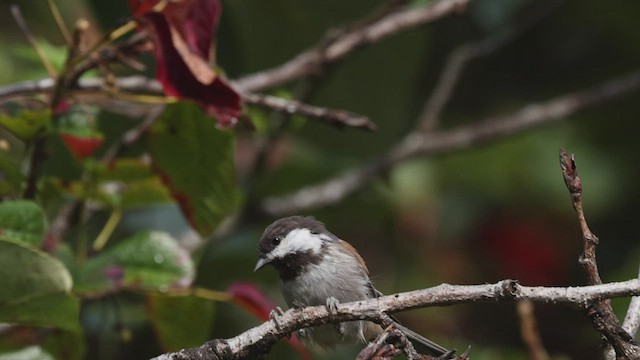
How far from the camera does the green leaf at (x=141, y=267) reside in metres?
3.05

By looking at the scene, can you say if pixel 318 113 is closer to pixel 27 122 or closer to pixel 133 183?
pixel 133 183

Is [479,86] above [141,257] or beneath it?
above

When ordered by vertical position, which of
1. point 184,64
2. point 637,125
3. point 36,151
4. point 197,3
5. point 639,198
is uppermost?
point 637,125

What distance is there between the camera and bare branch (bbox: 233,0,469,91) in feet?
13.5

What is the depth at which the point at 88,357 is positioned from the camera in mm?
4254

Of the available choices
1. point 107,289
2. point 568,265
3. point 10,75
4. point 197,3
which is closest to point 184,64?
point 197,3

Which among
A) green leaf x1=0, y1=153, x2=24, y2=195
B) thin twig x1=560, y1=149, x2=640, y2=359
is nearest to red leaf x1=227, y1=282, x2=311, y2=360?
green leaf x1=0, y1=153, x2=24, y2=195

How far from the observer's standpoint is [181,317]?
315 cm

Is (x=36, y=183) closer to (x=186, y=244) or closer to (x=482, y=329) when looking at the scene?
(x=186, y=244)

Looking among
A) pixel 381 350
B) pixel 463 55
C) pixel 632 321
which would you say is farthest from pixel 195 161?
pixel 463 55

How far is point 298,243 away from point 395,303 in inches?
55.2

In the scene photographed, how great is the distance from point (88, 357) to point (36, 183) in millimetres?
1448

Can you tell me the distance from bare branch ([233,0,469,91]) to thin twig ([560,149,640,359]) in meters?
2.12

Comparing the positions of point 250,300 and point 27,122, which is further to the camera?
point 250,300
